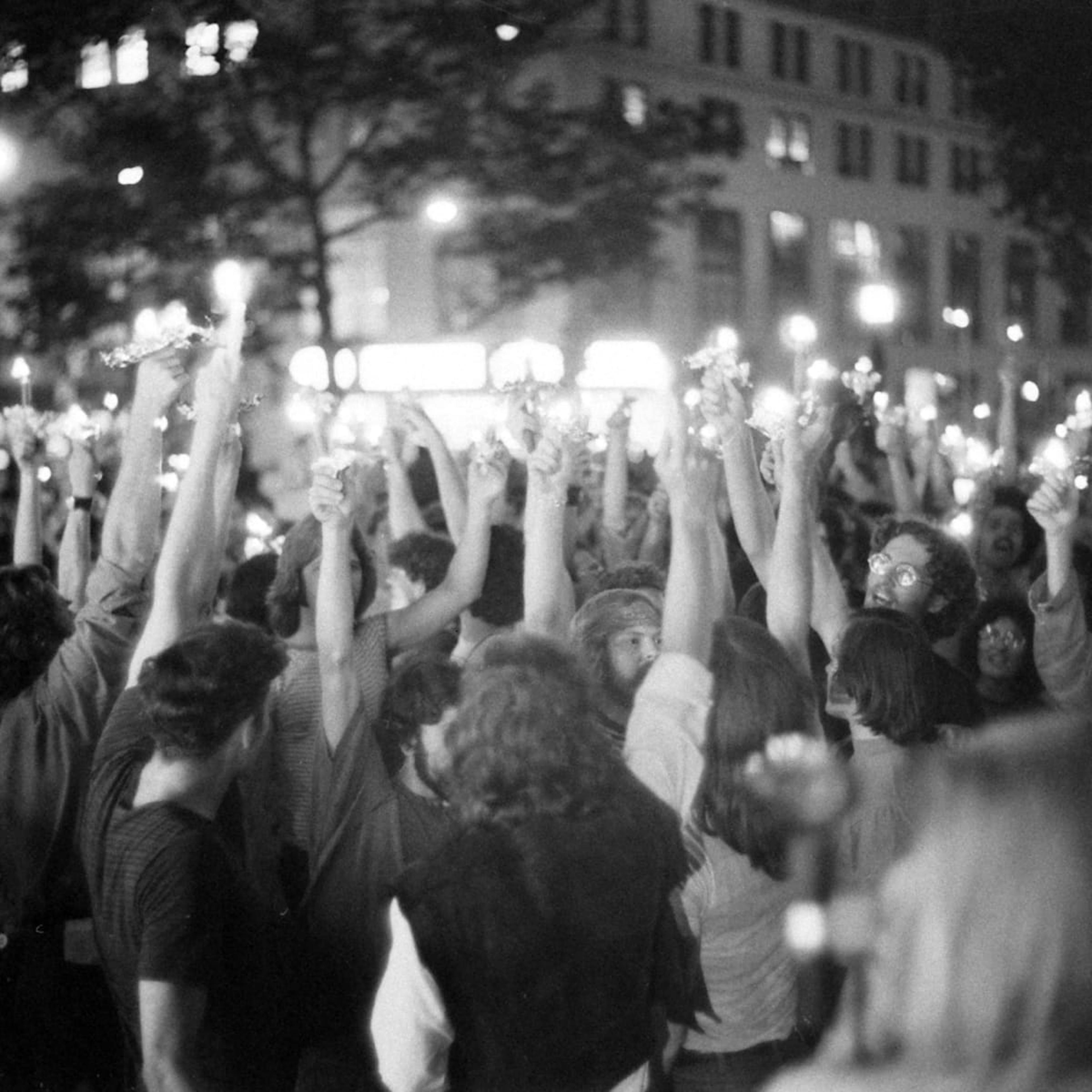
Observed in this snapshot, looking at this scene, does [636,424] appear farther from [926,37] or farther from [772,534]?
[926,37]

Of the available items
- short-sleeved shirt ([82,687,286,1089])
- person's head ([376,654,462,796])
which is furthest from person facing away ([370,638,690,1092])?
person's head ([376,654,462,796])

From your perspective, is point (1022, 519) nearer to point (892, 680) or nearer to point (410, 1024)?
point (892, 680)

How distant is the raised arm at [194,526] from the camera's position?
167 inches

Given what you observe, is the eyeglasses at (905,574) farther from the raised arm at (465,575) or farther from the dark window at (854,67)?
the dark window at (854,67)

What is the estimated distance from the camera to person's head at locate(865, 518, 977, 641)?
5449mm

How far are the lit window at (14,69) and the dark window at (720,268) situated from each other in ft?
90.3

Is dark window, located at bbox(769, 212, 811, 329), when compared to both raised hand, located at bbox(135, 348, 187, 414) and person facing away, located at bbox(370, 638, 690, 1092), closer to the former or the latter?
raised hand, located at bbox(135, 348, 187, 414)

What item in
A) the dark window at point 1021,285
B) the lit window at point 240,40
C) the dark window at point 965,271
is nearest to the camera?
the lit window at point 240,40

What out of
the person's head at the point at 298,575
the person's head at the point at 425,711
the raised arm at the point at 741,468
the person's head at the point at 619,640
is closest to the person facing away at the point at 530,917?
the person's head at the point at 425,711

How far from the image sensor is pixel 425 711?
167 inches

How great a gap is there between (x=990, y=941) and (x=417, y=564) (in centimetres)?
465

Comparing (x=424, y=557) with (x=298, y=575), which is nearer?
(x=298, y=575)

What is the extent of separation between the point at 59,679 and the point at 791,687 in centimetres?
192

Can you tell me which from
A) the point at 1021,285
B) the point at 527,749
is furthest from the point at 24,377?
the point at 1021,285
